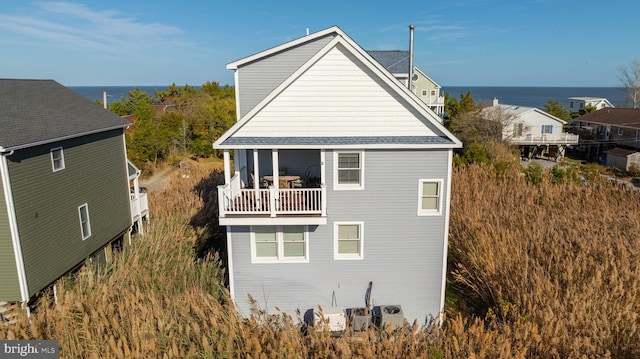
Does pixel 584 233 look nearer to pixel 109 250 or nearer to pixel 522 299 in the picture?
pixel 522 299

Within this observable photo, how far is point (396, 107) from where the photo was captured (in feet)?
40.3

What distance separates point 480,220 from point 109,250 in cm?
1734

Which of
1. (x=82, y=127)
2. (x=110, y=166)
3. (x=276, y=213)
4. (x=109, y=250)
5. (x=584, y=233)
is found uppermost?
(x=82, y=127)

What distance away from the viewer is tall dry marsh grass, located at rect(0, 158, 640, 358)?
26.3ft

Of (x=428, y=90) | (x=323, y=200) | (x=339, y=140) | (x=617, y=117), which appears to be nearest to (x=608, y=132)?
(x=617, y=117)

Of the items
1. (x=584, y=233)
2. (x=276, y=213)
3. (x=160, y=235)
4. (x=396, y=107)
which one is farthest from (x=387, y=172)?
(x=160, y=235)

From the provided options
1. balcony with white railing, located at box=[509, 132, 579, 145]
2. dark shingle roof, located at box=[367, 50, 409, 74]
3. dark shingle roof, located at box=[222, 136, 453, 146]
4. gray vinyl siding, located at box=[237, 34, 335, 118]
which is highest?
dark shingle roof, located at box=[367, 50, 409, 74]

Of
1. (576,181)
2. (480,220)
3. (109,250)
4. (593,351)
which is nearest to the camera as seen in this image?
(593,351)

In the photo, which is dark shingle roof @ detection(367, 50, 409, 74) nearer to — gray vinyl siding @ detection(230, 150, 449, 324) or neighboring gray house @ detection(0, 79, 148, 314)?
gray vinyl siding @ detection(230, 150, 449, 324)

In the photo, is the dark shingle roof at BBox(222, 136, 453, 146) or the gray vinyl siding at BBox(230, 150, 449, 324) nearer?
the dark shingle roof at BBox(222, 136, 453, 146)

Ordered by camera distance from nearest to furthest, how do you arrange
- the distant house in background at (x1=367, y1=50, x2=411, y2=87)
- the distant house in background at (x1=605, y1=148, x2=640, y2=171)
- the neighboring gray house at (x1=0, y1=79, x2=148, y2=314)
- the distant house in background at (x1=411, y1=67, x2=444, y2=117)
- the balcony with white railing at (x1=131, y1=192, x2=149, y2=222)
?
1. the neighboring gray house at (x1=0, y1=79, x2=148, y2=314)
2. the distant house in background at (x1=367, y1=50, x2=411, y2=87)
3. the balcony with white railing at (x1=131, y1=192, x2=149, y2=222)
4. the distant house in background at (x1=605, y1=148, x2=640, y2=171)
5. the distant house in background at (x1=411, y1=67, x2=444, y2=117)

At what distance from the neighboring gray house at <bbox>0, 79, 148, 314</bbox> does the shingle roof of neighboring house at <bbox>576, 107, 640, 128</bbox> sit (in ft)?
169

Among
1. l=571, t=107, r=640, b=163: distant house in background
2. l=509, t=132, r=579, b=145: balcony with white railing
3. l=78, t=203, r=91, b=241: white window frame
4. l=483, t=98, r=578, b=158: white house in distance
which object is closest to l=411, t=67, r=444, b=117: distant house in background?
l=483, t=98, r=578, b=158: white house in distance

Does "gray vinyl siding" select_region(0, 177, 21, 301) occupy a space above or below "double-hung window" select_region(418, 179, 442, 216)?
below
